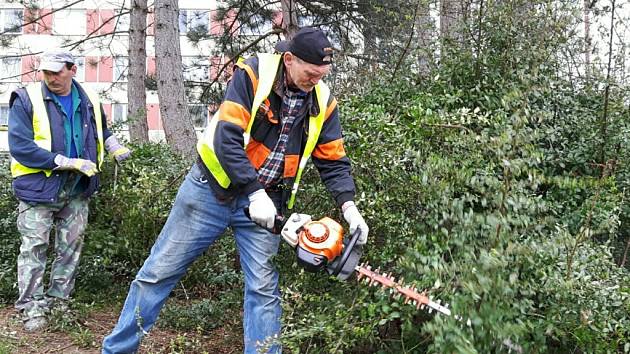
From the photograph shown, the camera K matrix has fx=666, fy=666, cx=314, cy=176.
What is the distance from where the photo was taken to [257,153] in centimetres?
347

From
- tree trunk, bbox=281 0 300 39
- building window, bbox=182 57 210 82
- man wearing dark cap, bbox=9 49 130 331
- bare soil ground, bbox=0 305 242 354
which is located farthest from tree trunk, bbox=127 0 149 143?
bare soil ground, bbox=0 305 242 354

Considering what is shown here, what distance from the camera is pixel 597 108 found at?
199 inches

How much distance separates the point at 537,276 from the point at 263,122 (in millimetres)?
1528

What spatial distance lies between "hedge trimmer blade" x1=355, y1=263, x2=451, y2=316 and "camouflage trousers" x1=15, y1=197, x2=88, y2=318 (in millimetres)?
2397

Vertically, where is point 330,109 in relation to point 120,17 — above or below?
below

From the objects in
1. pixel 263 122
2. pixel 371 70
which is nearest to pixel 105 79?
pixel 371 70

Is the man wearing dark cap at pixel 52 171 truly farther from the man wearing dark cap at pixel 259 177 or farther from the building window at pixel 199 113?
the building window at pixel 199 113

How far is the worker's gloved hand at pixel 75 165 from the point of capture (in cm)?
438

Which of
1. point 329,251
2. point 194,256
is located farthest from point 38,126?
point 329,251

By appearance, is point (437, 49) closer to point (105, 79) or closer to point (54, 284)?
point (54, 284)

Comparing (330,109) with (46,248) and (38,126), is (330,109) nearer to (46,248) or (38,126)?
(38,126)

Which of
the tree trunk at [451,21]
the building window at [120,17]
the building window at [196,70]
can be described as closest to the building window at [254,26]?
the building window at [196,70]

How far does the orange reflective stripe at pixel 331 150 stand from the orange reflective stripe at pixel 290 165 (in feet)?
0.46

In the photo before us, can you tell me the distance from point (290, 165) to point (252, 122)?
1.09 feet
